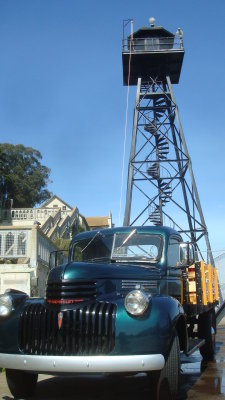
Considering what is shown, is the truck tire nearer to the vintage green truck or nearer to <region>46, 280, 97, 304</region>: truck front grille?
the vintage green truck

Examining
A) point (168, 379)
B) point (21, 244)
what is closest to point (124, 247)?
point (168, 379)

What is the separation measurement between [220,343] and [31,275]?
571 cm

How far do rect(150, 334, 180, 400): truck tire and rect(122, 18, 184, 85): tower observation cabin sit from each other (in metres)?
18.7

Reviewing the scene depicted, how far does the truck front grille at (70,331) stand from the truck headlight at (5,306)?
240 mm

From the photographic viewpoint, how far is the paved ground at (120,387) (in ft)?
17.7

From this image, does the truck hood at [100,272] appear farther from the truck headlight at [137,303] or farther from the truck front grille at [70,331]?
the truck headlight at [137,303]

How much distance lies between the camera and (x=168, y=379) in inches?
184

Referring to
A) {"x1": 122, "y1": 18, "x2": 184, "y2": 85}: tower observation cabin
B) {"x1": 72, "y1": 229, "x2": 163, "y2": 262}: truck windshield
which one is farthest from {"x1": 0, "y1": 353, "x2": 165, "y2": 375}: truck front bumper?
{"x1": 122, "y1": 18, "x2": 184, "y2": 85}: tower observation cabin

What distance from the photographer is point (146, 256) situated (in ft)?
19.6

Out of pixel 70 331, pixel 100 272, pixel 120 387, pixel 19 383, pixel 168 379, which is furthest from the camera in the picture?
pixel 120 387

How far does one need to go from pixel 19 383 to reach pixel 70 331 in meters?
1.32

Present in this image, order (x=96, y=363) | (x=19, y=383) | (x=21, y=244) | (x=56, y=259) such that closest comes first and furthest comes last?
1. (x=96, y=363)
2. (x=19, y=383)
3. (x=56, y=259)
4. (x=21, y=244)

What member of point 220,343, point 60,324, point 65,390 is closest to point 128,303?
point 60,324

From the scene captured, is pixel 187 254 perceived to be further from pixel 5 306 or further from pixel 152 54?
pixel 152 54
